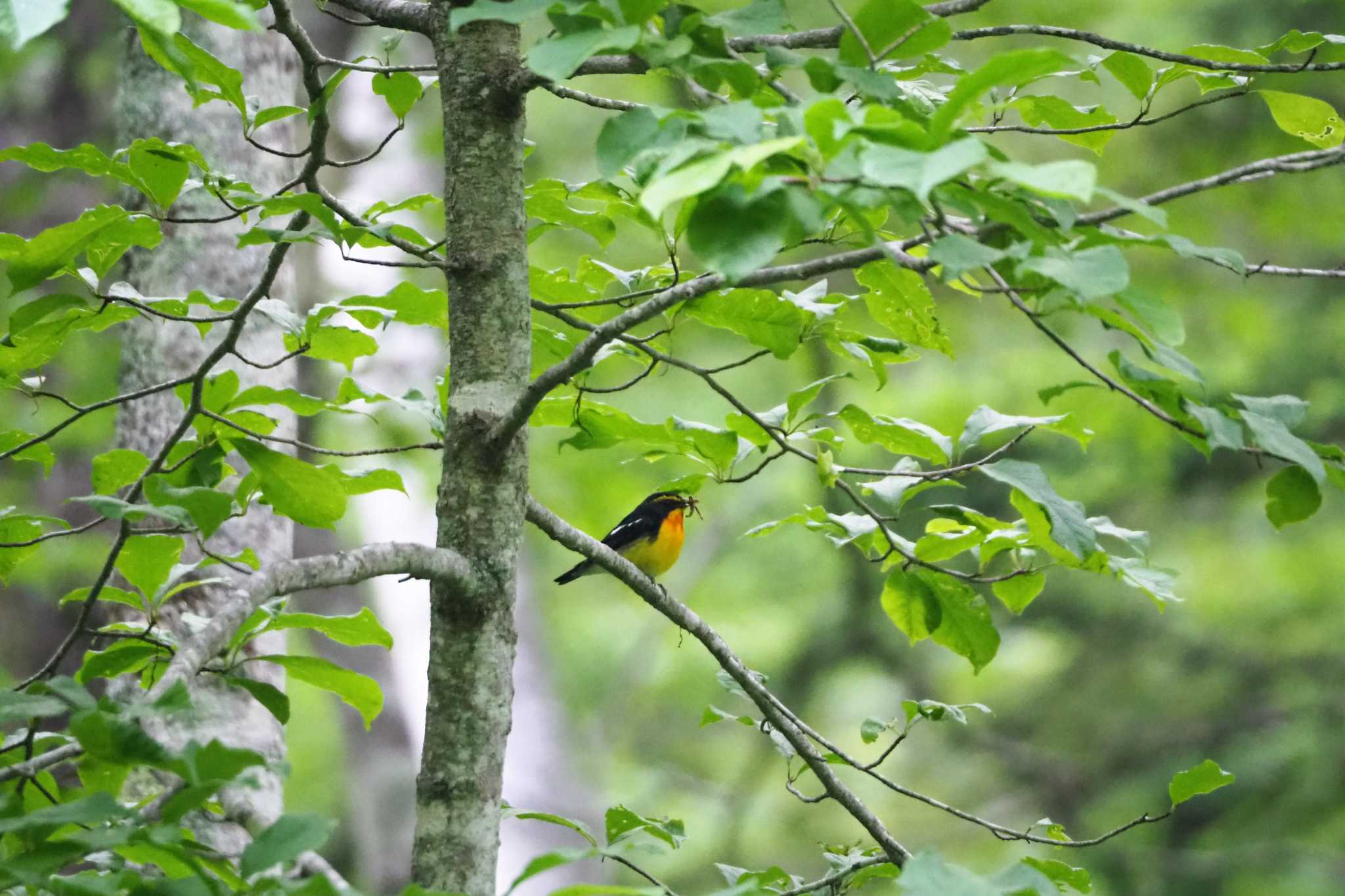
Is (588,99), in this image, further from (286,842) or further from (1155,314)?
(286,842)

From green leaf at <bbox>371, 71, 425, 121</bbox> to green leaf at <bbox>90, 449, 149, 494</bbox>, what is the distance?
0.75 metres

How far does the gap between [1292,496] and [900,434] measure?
66cm

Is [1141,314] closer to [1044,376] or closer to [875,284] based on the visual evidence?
[875,284]

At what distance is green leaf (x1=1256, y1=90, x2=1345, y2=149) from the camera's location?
1.84 meters

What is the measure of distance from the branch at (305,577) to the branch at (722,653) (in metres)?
0.34

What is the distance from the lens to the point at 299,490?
1.92 meters

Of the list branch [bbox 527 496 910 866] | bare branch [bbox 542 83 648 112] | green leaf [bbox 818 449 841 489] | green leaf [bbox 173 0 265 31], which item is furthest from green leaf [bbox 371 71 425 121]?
green leaf [bbox 173 0 265 31]

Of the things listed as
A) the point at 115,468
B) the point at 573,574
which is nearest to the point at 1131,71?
the point at 115,468

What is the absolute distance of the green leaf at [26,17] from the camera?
909mm

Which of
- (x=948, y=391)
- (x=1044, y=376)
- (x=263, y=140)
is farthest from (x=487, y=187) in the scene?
(x=1044, y=376)

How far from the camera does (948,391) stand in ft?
24.3

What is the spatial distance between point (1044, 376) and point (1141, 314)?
6.77 metres

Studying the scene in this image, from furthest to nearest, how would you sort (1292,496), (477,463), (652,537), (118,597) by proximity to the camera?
(652,537)
(118,597)
(477,463)
(1292,496)

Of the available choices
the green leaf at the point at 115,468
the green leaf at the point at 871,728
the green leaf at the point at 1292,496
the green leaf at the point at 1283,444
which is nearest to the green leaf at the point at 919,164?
the green leaf at the point at 1283,444
